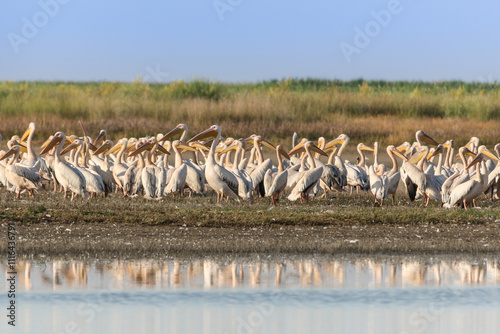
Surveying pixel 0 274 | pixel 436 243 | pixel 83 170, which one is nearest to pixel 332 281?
pixel 436 243

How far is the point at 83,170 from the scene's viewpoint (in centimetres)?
1367

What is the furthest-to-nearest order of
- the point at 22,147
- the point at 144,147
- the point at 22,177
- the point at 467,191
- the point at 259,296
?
1. the point at 22,147
2. the point at 144,147
3. the point at 22,177
4. the point at 467,191
5. the point at 259,296

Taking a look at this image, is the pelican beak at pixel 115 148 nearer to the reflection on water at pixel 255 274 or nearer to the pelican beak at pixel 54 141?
the pelican beak at pixel 54 141

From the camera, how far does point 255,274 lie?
26.6ft

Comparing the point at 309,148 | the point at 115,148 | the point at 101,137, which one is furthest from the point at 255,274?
the point at 101,137

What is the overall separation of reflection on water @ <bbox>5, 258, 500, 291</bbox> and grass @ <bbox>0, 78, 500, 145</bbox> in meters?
16.0

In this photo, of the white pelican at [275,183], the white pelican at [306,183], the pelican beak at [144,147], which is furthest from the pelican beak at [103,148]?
the white pelican at [306,183]

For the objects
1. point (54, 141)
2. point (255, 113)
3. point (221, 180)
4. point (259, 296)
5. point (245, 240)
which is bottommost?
point (259, 296)

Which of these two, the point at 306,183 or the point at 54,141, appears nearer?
the point at 306,183

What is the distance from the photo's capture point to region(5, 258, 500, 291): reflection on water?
768 cm

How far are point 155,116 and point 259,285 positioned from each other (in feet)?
66.8

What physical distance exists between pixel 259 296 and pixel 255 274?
0.86m

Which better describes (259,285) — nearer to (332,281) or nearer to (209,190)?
(332,281)

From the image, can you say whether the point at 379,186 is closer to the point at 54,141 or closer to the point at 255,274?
the point at 255,274
